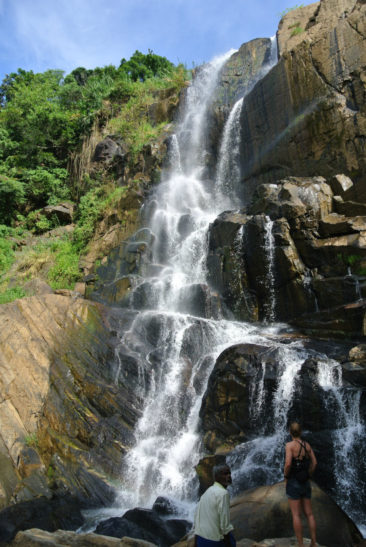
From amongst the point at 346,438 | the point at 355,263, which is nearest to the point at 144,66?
the point at 355,263

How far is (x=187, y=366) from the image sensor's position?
1237 cm

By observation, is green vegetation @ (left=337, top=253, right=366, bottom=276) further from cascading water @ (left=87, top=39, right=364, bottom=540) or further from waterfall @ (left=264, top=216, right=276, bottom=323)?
cascading water @ (left=87, top=39, right=364, bottom=540)

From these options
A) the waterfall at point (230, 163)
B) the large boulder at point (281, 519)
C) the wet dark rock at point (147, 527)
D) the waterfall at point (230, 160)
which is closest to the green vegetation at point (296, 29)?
the waterfall at point (230, 163)

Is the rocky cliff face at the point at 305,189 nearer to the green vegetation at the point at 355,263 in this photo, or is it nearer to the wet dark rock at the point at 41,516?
the green vegetation at the point at 355,263

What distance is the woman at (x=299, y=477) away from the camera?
5.11 meters

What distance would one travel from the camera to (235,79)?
28.2 meters

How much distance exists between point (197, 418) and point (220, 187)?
1549cm

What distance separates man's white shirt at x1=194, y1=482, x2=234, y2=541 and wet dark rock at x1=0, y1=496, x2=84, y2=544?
17.1 feet

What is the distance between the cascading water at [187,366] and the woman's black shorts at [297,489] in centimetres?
303

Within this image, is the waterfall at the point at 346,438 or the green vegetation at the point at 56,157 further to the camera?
the green vegetation at the point at 56,157

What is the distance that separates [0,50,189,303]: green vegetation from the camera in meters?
22.2

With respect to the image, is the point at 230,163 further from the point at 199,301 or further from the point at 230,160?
the point at 199,301

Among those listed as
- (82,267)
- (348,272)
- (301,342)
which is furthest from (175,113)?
(301,342)

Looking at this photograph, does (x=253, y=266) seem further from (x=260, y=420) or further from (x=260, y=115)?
(x=260, y=115)
